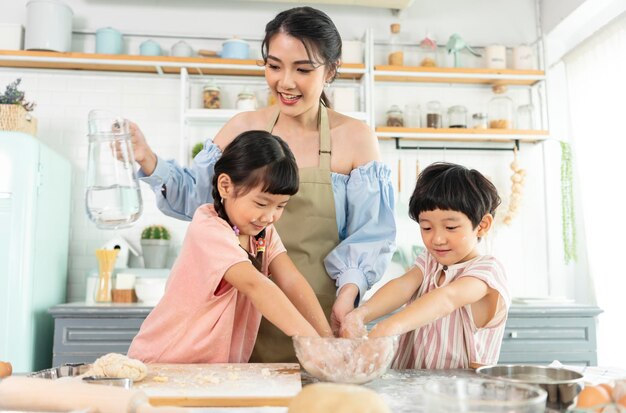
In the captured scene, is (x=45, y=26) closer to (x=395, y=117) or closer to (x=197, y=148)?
(x=197, y=148)

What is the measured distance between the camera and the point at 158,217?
3.76 metres

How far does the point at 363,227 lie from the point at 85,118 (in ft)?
9.05

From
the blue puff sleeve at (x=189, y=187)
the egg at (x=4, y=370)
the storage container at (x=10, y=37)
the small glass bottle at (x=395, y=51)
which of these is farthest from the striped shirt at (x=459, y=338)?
the storage container at (x=10, y=37)

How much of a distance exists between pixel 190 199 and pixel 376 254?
54cm

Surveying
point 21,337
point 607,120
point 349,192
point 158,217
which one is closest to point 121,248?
point 158,217

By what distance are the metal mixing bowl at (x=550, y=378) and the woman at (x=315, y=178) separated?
47 centimetres

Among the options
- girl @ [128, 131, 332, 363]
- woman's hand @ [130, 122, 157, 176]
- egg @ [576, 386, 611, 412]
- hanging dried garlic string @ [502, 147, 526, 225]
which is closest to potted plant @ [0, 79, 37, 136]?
woman's hand @ [130, 122, 157, 176]

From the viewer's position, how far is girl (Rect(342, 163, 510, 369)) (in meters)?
1.45

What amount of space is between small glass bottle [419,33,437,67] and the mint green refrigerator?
7.79 ft

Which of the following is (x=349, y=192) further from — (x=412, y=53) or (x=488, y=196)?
(x=412, y=53)

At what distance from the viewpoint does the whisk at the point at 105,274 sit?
3301 mm

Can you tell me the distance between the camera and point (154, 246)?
3547 millimetres

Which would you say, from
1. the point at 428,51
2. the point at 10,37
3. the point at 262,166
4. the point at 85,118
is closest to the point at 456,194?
the point at 262,166

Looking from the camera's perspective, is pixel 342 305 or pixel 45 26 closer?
pixel 342 305
